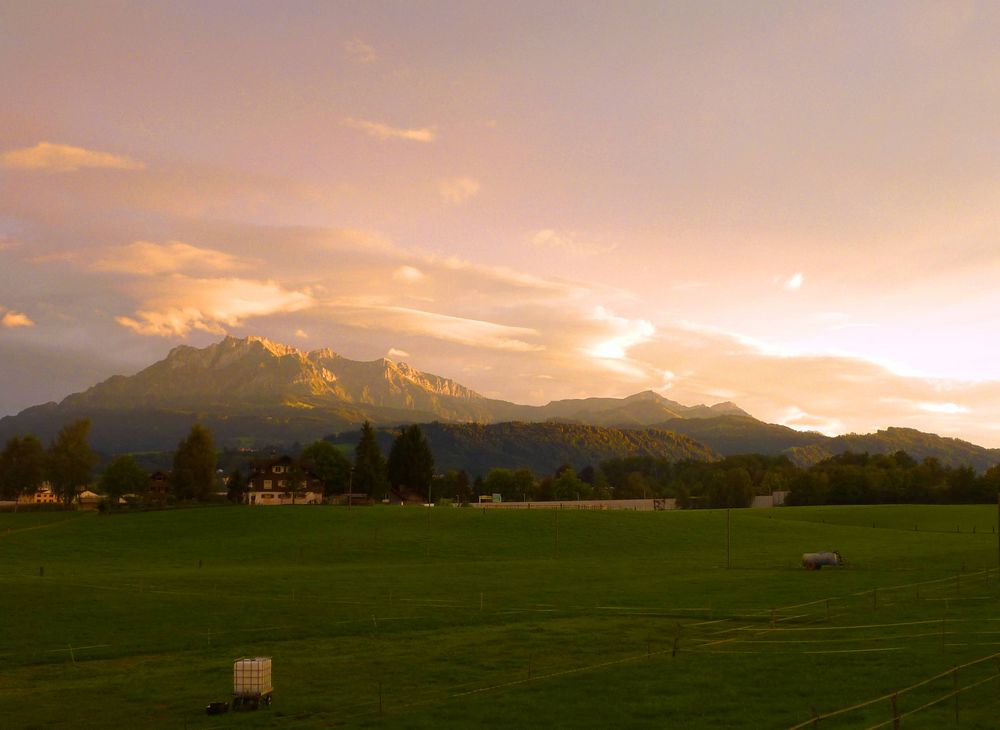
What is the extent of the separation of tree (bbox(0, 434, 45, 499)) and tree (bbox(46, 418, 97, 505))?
2836mm

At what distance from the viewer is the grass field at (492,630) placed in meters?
35.2

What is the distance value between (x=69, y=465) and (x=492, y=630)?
549 ft

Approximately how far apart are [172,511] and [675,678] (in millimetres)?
129158

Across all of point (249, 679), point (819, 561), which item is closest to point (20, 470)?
point (819, 561)

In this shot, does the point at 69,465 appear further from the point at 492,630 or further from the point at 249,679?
the point at 249,679

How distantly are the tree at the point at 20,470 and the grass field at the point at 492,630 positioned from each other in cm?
8625

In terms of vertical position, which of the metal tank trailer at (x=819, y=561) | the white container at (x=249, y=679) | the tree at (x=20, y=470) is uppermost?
the tree at (x=20, y=470)

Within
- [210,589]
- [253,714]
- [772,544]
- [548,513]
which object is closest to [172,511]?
[548,513]

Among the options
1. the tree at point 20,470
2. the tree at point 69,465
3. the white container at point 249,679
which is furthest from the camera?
the tree at point 20,470

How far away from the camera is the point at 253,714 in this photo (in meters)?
36.2

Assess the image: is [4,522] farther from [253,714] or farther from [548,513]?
[253,714]

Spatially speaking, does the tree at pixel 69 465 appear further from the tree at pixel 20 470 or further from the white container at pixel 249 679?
the white container at pixel 249 679

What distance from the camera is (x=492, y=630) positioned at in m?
55.1

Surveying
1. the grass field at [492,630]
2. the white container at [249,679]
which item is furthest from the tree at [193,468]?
the white container at [249,679]
